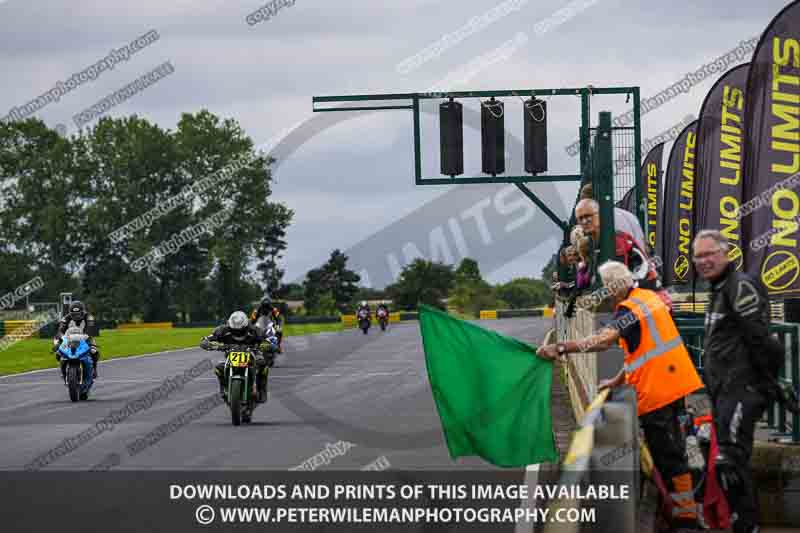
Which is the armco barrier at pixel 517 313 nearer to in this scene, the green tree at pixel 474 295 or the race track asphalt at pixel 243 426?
the green tree at pixel 474 295

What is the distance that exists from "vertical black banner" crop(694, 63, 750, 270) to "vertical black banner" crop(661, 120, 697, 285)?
4.41 meters

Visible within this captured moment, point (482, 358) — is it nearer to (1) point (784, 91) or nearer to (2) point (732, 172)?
(1) point (784, 91)

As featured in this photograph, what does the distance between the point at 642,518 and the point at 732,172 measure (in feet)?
34.2

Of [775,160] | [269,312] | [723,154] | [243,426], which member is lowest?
[243,426]

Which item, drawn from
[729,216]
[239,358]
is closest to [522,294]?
[729,216]

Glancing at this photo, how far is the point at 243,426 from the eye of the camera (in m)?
17.3

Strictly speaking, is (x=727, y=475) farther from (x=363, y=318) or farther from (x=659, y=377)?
(x=363, y=318)

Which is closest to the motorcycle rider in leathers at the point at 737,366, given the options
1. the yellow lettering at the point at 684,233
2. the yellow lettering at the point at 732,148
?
the yellow lettering at the point at 732,148

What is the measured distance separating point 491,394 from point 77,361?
1442 centimetres

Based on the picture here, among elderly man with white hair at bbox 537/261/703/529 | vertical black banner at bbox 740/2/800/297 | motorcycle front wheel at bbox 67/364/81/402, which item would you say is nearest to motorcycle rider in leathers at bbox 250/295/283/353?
motorcycle front wheel at bbox 67/364/81/402

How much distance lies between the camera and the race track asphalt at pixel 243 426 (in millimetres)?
13273

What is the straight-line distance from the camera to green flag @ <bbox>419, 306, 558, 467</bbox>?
8.98 meters

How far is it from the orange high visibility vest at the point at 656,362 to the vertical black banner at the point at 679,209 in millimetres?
16220

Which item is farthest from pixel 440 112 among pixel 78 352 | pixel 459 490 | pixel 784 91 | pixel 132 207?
pixel 132 207
